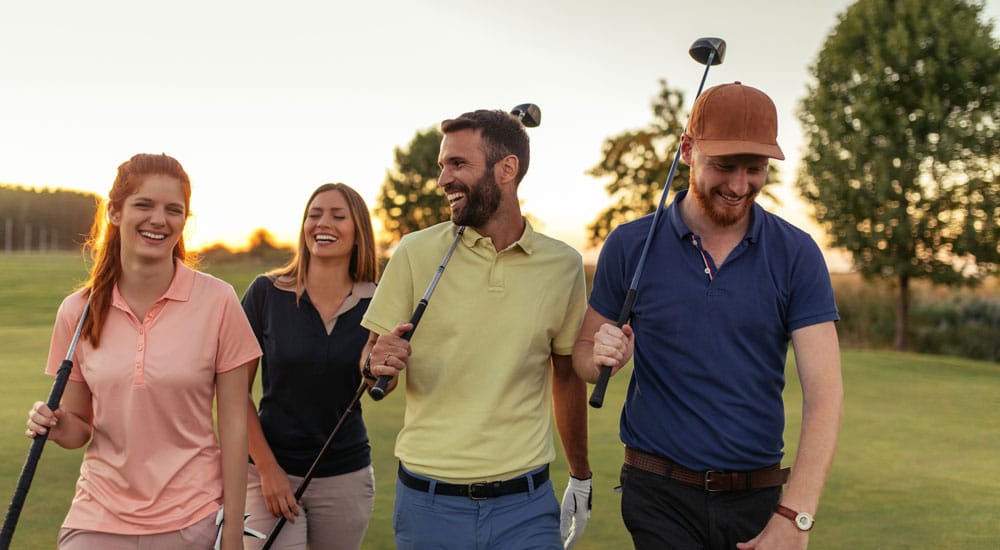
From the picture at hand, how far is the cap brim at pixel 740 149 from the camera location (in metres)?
2.96

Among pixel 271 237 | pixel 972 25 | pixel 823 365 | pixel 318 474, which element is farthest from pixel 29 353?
pixel 271 237

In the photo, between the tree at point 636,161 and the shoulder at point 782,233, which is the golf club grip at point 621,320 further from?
the tree at point 636,161

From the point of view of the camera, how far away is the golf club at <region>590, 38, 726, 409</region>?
9.71 ft

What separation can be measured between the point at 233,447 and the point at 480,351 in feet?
2.98

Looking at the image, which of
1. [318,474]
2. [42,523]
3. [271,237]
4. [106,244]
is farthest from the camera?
[271,237]

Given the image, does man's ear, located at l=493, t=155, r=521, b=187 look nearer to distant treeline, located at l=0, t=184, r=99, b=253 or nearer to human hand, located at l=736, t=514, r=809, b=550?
human hand, located at l=736, t=514, r=809, b=550

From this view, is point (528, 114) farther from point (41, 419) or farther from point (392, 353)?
point (41, 419)

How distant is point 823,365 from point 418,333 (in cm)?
139

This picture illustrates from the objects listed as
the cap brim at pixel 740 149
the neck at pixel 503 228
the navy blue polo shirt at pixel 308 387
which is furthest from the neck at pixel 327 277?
the cap brim at pixel 740 149

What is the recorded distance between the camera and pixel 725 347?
9.86 ft

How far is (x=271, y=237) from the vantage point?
5303cm

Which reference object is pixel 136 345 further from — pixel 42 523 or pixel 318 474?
pixel 42 523

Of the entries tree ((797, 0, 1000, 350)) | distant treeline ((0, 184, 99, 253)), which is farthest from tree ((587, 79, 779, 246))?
distant treeline ((0, 184, 99, 253))

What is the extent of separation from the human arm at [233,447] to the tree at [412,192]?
53.3 meters
